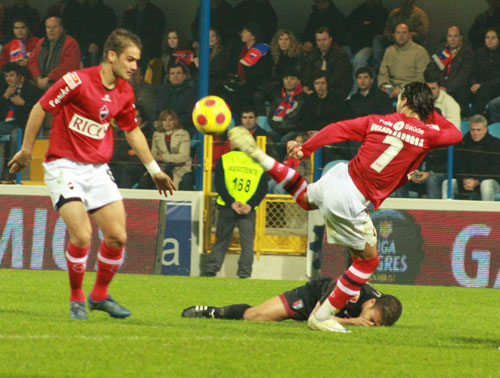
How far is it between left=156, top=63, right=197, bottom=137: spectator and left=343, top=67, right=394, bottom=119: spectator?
249 centimetres

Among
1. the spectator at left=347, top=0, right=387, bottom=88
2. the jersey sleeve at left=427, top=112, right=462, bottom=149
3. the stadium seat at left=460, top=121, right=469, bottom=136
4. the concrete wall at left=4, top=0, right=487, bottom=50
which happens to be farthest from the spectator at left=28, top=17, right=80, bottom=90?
the jersey sleeve at left=427, top=112, right=462, bottom=149

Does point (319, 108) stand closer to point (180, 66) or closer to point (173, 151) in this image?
point (173, 151)

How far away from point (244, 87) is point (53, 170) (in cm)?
839

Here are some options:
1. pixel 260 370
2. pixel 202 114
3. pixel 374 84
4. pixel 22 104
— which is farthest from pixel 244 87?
pixel 260 370

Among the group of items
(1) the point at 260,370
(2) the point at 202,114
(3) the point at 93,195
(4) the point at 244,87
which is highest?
(4) the point at 244,87

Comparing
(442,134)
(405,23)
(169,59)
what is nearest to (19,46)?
(169,59)

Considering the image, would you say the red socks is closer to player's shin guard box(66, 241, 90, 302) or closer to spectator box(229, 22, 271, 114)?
player's shin guard box(66, 241, 90, 302)

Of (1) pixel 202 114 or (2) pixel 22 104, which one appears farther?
(2) pixel 22 104

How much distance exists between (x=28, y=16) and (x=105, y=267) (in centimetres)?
1108

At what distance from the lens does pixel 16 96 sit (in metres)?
15.6

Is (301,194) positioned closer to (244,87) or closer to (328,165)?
(328,165)

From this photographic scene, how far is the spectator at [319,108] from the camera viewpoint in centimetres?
A: 1364

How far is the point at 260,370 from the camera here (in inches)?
200

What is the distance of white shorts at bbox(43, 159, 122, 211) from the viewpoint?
265 inches
